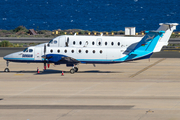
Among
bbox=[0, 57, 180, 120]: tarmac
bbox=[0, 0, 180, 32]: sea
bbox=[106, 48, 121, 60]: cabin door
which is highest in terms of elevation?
bbox=[0, 0, 180, 32]: sea

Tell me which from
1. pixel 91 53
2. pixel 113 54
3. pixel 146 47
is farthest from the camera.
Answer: pixel 91 53

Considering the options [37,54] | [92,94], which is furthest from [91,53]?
[92,94]

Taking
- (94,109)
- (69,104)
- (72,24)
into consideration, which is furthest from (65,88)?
(72,24)

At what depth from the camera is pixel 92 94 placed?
2353 centimetres

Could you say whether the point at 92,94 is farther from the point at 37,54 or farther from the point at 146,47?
the point at 37,54

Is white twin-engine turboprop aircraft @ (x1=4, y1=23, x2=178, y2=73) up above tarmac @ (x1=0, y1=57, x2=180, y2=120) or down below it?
above

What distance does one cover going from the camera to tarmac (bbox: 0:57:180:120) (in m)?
18.5

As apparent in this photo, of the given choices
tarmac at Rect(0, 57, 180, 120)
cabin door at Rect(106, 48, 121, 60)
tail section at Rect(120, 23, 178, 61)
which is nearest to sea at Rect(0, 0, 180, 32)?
tail section at Rect(120, 23, 178, 61)

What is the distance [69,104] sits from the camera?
815 inches

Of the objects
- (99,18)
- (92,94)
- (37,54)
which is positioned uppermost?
(99,18)

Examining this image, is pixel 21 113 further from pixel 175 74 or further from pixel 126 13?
pixel 126 13

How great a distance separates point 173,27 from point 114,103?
1792 cm

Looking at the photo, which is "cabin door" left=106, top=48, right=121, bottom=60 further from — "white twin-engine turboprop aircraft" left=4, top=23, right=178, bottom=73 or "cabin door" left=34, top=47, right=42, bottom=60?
"cabin door" left=34, top=47, right=42, bottom=60

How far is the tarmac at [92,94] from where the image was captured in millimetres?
18453
